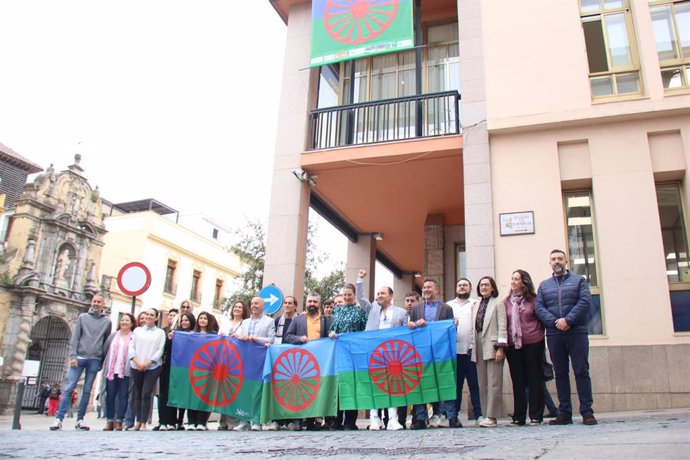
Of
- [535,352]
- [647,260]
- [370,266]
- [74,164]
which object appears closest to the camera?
[535,352]

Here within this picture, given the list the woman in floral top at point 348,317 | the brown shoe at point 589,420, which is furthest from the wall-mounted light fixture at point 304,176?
the brown shoe at point 589,420

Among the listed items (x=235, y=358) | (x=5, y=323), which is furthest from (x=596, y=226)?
(x=5, y=323)

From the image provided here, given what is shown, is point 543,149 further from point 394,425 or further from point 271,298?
point 394,425

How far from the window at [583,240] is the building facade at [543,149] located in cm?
2

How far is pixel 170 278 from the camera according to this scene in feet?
128

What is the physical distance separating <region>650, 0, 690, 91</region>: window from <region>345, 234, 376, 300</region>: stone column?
29.2 ft

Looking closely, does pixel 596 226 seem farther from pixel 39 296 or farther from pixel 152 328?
pixel 39 296

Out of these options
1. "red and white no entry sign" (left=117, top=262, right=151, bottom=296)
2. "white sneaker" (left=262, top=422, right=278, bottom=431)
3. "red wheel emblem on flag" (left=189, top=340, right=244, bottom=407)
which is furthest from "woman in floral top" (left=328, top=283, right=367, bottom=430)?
"red and white no entry sign" (left=117, top=262, right=151, bottom=296)

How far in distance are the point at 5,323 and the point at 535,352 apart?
28.9 meters

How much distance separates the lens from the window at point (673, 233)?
923cm

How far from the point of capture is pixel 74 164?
3388 centimetres

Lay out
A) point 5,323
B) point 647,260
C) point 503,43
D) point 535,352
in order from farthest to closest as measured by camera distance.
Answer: point 5,323 → point 503,43 → point 647,260 → point 535,352

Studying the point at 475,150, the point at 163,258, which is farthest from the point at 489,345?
the point at 163,258

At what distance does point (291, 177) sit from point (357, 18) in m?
3.86
